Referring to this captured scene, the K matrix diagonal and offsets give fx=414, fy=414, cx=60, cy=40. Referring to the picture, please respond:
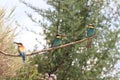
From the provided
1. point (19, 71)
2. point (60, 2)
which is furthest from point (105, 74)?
point (19, 71)

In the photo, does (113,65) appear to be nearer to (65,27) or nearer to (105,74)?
(105,74)

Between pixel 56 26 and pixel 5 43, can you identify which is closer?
pixel 5 43

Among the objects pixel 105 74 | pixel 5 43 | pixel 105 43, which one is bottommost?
pixel 105 74

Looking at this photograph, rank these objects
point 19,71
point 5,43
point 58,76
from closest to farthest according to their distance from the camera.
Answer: point 5,43, point 19,71, point 58,76

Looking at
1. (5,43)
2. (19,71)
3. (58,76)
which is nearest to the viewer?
(5,43)

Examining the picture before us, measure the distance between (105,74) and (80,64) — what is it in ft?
2.67

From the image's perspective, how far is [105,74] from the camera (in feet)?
39.7

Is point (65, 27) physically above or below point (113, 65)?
above

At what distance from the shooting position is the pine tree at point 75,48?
11.8m

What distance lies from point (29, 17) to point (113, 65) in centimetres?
288

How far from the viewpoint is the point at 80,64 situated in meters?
11.9

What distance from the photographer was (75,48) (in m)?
11.6

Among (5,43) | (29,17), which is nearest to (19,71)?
(5,43)

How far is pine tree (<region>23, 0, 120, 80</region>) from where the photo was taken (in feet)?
38.5
